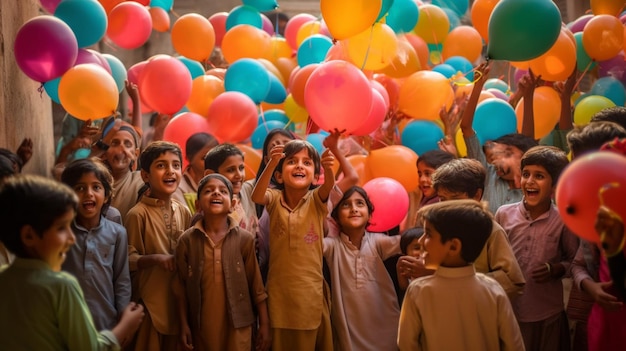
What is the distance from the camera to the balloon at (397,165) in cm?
398

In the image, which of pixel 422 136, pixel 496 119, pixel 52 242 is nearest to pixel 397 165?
pixel 422 136

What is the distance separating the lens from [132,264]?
3.13 m

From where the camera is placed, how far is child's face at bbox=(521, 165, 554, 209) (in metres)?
3.13

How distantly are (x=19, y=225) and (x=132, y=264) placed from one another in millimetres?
1061

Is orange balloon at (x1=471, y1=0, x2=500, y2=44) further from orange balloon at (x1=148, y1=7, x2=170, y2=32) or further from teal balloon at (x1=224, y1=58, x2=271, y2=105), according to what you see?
orange balloon at (x1=148, y1=7, x2=170, y2=32)

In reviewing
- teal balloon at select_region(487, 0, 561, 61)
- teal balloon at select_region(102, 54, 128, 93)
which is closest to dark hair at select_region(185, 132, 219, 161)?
teal balloon at select_region(102, 54, 128, 93)

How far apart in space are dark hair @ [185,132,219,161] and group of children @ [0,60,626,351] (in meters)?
0.21

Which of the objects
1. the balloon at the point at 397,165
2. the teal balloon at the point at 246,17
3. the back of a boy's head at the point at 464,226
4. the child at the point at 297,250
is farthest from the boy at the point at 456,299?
the teal balloon at the point at 246,17

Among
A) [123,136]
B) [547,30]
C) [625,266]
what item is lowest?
[625,266]

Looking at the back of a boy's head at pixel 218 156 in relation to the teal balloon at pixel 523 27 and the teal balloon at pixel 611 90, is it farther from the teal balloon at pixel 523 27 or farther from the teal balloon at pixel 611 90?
the teal balloon at pixel 611 90

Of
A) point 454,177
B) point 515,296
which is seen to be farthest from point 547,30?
point 515,296

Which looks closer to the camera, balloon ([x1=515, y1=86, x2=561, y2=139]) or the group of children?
the group of children

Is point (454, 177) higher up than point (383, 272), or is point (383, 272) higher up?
point (454, 177)

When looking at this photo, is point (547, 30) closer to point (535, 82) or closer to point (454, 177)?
point (535, 82)
